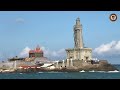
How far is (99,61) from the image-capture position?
229ft
